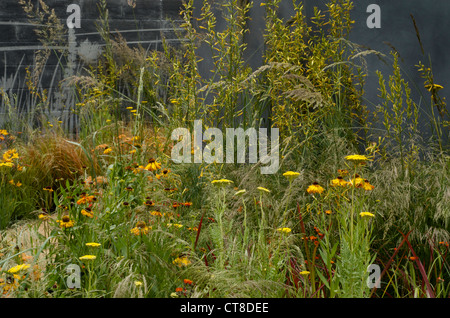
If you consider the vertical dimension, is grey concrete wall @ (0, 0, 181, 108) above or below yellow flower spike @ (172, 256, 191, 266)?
above

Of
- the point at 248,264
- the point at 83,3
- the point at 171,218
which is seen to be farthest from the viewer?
the point at 83,3

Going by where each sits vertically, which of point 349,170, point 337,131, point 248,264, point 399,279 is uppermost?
point 337,131

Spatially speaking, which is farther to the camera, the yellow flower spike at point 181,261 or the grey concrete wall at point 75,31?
the grey concrete wall at point 75,31

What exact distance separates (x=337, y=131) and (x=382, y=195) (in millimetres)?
657

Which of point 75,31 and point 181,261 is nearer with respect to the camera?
point 181,261

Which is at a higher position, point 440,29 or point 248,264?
point 440,29

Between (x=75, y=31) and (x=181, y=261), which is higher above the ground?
(x=75, y=31)

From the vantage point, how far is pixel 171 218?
7.43ft

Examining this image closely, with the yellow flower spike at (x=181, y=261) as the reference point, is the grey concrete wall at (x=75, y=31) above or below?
above

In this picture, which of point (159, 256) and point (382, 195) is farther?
point (382, 195)

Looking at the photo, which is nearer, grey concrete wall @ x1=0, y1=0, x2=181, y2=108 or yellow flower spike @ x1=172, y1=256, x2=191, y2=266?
yellow flower spike @ x1=172, y1=256, x2=191, y2=266

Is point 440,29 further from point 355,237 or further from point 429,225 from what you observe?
point 355,237
